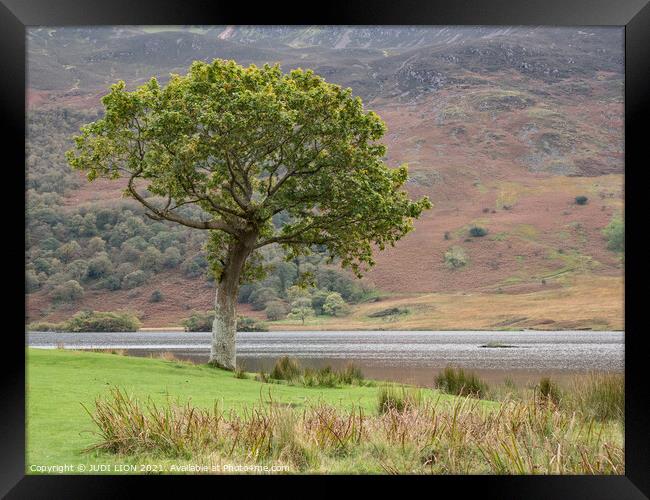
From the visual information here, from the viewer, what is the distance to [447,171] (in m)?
153

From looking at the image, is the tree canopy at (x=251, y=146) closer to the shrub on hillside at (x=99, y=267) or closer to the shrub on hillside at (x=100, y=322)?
the shrub on hillside at (x=100, y=322)

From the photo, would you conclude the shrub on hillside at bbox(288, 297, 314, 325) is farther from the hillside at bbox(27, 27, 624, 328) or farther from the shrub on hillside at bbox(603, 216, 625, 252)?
the shrub on hillside at bbox(603, 216, 625, 252)

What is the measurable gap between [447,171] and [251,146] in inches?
5227

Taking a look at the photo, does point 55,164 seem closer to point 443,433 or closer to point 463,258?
point 463,258

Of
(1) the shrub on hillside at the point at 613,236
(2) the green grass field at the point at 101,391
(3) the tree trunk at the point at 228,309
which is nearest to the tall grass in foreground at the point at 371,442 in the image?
(2) the green grass field at the point at 101,391


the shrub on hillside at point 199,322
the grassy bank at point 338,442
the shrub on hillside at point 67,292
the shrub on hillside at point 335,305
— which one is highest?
the grassy bank at point 338,442

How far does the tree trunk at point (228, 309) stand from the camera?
2308 cm

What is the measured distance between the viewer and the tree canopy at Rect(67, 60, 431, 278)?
22125 millimetres
